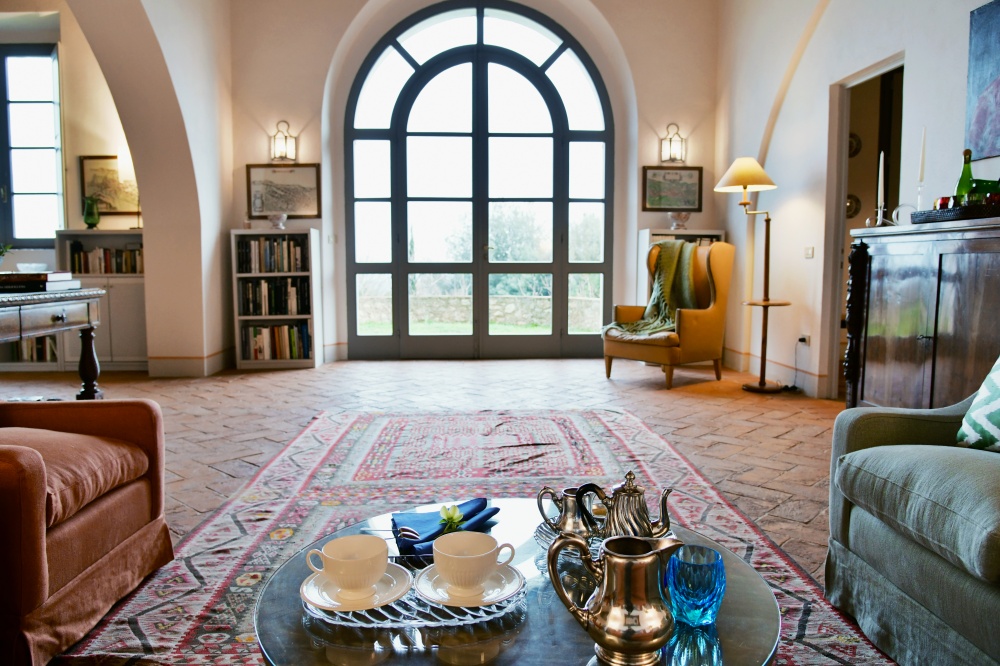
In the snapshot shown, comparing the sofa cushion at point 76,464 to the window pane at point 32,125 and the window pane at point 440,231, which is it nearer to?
the window pane at point 440,231

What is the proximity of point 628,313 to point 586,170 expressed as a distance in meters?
1.85

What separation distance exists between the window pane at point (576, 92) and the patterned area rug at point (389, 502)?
373 cm

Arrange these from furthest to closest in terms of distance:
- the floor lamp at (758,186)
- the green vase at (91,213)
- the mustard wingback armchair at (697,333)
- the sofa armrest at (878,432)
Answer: the green vase at (91,213) → the mustard wingback armchair at (697,333) → the floor lamp at (758,186) → the sofa armrest at (878,432)

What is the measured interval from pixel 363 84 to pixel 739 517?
5.71 metres

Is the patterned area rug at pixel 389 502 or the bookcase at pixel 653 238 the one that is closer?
the patterned area rug at pixel 389 502

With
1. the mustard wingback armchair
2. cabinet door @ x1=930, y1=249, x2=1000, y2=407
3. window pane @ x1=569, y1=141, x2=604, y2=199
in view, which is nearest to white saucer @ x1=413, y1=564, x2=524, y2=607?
cabinet door @ x1=930, y1=249, x2=1000, y2=407

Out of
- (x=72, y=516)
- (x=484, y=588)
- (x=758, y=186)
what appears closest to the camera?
(x=484, y=588)

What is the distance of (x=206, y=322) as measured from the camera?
19.1 feet

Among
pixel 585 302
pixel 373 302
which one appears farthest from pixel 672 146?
pixel 373 302

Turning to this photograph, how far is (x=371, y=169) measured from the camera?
A: 22.4 ft

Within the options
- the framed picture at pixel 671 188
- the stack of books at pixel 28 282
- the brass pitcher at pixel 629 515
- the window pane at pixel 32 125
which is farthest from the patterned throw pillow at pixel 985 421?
the window pane at pixel 32 125

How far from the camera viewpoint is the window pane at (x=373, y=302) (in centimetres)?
690

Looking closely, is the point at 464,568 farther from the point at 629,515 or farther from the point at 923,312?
the point at 923,312

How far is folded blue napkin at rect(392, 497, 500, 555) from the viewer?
144 centimetres
